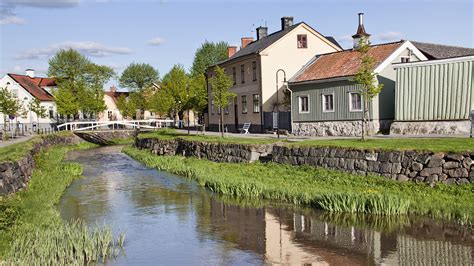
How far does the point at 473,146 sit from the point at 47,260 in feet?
45.1

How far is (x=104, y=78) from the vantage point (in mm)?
81812

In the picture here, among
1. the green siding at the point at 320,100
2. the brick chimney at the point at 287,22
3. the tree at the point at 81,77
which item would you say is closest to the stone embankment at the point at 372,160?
the green siding at the point at 320,100

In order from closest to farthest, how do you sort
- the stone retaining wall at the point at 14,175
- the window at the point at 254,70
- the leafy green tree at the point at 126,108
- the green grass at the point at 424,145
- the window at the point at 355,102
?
the stone retaining wall at the point at 14,175
the green grass at the point at 424,145
the window at the point at 355,102
the window at the point at 254,70
the leafy green tree at the point at 126,108

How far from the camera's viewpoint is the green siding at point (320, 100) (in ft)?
103

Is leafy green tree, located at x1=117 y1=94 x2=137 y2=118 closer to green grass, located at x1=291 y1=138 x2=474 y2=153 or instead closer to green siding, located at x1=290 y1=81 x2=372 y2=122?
green siding, located at x1=290 y1=81 x2=372 y2=122

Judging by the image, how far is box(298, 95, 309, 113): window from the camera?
3488 cm

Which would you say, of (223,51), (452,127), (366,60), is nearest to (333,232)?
(366,60)

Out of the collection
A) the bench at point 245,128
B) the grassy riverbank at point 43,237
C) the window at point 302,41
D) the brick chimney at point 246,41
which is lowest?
the grassy riverbank at point 43,237

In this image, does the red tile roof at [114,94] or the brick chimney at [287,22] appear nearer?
the brick chimney at [287,22]

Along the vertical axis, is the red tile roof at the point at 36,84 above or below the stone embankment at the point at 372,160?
above

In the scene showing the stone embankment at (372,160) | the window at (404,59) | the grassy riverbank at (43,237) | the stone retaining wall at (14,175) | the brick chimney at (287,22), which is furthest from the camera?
the brick chimney at (287,22)

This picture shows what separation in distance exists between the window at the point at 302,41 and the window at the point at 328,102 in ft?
29.3

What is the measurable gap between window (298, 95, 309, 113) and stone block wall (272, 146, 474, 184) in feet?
41.4

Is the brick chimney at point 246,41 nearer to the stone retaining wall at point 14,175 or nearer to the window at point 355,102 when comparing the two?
the window at point 355,102
